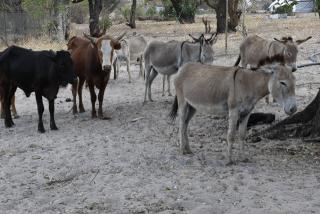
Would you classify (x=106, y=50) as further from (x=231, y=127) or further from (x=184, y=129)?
(x=231, y=127)

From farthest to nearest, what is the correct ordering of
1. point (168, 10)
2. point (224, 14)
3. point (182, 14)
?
point (168, 10) → point (182, 14) → point (224, 14)

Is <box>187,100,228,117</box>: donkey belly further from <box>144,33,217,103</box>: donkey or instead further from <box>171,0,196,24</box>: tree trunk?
<box>171,0,196,24</box>: tree trunk

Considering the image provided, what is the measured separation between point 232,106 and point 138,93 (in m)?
7.35

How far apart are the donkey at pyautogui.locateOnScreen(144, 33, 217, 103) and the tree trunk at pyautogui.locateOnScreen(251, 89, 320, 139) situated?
3.91m

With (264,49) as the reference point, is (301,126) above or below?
below

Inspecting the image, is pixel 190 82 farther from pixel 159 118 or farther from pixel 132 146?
pixel 159 118

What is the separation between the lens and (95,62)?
35.0 feet

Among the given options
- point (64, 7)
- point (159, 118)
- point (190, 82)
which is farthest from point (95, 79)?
point (64, 7)

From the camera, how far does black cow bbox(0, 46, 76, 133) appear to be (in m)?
9.91

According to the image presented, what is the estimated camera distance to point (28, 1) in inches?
1068

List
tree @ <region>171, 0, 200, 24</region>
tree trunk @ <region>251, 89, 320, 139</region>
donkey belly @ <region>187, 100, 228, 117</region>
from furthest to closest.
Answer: tree @ <region>171, 0, 200, 24</region> < tree trunk @ <region>251, 89, 320, 139</region> < donkey belly @ <region>187, 100, 228, 117</region>

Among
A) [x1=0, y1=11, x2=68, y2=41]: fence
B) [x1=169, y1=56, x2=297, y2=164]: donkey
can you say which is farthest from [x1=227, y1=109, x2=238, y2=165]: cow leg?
[x1=0, y1=11, x2=68, y2=41]: fence

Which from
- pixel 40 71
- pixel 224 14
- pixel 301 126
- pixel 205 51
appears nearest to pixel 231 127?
pixel 301 126

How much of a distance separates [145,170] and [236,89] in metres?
1.54
